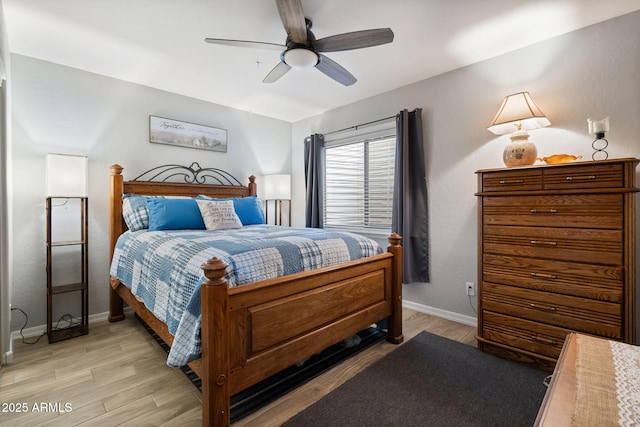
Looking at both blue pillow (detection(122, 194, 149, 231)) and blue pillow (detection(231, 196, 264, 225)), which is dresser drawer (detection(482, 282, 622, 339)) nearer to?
blue pillow (detection(231, 196, 264, 225))

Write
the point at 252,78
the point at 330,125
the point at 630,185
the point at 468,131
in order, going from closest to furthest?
the point at 630,185, the point at 468,131, the point at 252,78, the point at 330,125

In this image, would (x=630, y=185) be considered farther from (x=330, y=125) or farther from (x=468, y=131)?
(x=330, y=125)

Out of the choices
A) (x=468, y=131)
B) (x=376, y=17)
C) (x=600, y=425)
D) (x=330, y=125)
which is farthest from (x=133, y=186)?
(x=600, y=425)

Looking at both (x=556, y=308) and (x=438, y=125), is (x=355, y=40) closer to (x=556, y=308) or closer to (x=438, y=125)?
(x=438, y=125)

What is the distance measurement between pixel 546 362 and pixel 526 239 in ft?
2.74

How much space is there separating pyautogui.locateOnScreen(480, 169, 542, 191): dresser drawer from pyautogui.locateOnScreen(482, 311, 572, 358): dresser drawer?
94cm

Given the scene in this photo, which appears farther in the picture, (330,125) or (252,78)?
(330,125)

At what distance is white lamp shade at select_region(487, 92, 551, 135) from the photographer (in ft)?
7.37

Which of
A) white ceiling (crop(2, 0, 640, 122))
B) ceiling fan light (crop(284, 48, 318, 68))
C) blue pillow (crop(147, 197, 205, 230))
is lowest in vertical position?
blue pillow (crop(147, 197, 205, 230))

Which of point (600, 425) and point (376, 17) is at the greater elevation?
point (376, 17)

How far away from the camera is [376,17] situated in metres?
2.10

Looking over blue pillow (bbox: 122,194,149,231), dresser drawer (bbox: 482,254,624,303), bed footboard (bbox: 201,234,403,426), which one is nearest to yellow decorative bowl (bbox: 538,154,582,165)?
dresser drawer (bbox: 482,254,624,303)

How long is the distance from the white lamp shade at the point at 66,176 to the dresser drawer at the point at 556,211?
3.32 m

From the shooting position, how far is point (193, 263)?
1647 mm
